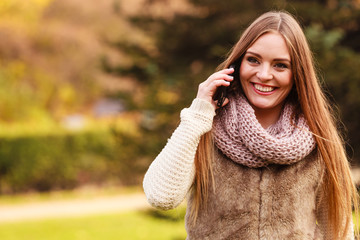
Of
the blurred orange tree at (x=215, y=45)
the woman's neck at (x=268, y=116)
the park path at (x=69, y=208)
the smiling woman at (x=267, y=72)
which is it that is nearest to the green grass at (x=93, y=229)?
the park path at (x=69, y=208)

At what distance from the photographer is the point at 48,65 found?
64.6 feet

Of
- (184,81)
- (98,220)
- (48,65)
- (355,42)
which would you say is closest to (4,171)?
(98,220)

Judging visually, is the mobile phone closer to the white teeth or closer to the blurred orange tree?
the white teeth

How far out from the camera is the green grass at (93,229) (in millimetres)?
8852

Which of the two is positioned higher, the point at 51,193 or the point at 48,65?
the point at 48,65

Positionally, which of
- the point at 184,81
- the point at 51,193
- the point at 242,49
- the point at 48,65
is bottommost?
the point at 242,49

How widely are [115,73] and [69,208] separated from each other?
6.30 m

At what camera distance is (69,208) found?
39.7 feet

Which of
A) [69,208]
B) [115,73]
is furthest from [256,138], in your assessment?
[69,208]

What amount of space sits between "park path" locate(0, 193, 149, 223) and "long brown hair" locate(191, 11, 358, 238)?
28.7 ft

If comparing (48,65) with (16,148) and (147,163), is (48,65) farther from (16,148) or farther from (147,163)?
(147,163)

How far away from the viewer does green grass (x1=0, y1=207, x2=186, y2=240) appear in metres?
8.85

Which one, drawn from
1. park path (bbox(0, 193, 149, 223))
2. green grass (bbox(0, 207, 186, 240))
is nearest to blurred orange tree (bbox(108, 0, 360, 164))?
green grass (bbox(0, 207, 186, 240))

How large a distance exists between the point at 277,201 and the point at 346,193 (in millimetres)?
330
